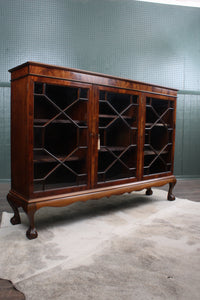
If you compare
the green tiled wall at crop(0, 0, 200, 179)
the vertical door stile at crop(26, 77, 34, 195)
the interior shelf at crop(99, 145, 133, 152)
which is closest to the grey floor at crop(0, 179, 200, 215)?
the green tiled wall at crop(0, 0, 200, 179)

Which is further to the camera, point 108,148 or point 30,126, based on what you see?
point 108,148

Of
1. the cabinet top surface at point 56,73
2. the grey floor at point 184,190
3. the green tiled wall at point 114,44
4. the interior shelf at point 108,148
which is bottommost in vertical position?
the grey floor at point 184,190

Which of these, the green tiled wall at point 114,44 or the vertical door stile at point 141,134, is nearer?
the vertical door stile at point 141,134

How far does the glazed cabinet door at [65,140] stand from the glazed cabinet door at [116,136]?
15 cm

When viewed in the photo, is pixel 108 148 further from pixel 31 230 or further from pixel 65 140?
pixel 31 230

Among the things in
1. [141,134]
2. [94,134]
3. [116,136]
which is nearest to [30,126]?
[94,134]

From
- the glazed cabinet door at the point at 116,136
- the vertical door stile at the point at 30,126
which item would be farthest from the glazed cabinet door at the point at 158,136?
the vertical door stile at the point at 30,126

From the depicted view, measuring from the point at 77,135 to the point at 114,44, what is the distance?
2.75 metres

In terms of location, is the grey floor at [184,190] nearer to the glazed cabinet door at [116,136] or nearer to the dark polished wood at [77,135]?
the dark polished wood at [77,135]

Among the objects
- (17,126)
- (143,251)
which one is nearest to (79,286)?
(143,251)

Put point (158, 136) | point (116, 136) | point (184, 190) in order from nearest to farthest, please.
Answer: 1. point (116, 136)
2. point (158, 136)
3. point (184, 190)

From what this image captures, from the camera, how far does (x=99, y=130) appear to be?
2.74 metres

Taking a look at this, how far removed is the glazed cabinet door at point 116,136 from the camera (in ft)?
8.88

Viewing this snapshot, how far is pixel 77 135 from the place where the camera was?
257 cm
